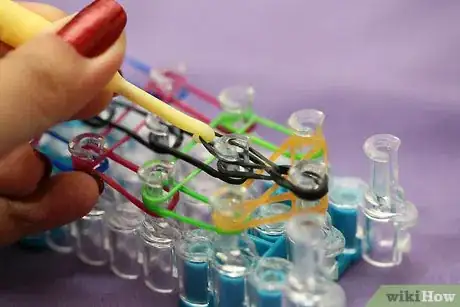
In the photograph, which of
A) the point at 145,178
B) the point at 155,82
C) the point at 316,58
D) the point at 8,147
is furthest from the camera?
the point at 316,58

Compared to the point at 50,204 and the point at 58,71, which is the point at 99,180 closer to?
the point at 50,204

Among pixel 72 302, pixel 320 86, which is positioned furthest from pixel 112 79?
pixel 320 86

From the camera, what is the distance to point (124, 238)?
681mm

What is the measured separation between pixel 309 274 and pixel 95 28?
0.20 m

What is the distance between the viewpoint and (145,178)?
62 centimetres

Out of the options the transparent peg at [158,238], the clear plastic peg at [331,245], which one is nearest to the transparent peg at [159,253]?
the transparent peg at [158,238]

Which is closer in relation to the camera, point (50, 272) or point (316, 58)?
point (50, 272)

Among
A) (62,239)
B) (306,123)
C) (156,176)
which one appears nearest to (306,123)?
(306,123)

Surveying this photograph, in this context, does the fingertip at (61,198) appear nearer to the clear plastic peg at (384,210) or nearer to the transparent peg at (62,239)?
the transparent peg at (62,239)

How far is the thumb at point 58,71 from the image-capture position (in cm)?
49

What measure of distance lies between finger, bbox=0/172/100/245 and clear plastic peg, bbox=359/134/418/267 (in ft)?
0.68

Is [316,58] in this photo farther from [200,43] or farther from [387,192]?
[387,192]

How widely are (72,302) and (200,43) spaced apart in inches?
15.0

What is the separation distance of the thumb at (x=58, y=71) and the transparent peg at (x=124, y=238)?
17 centimetres
